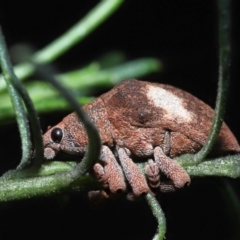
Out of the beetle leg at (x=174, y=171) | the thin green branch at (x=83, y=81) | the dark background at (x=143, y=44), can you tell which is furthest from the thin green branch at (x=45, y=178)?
the dark background at (x=143, y=44)

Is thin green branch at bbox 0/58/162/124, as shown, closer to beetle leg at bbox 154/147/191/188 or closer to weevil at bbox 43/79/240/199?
weevil at bbox 43/79/240/199

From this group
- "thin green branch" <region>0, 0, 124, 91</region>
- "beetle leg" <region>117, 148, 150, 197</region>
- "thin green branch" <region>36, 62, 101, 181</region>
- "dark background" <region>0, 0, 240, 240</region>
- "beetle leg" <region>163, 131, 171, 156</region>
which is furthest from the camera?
"dark background" <region>0, 0, 240, 240</region>

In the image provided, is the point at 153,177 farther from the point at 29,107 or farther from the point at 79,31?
the point at 79,31

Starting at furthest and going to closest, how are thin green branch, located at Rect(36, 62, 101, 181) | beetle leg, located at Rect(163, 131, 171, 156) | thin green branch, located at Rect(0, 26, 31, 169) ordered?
beetle leg, located at Rect(163, 131, 171, 156), thin green branch, located at Rect(0, 26, 31, 169), thin green branch, located at Rect(36, 62, 101, 181)

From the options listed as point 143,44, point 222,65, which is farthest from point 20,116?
point 143,44

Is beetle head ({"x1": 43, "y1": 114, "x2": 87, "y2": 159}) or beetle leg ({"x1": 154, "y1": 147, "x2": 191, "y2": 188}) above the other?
beetle head ({"x1": 43, "y1": 114, "x2": 87, "y2": 159})

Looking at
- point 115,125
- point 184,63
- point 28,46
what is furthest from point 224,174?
point 184,63

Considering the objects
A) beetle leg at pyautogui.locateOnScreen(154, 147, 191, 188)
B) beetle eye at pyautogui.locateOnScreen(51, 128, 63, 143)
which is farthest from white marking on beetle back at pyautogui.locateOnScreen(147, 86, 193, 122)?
beetle eye at pyautogui.locateOnScreen(51, 128, 63, 143)

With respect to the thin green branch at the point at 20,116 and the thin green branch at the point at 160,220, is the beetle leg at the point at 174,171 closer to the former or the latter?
the thin green branch at the point at 160,220
